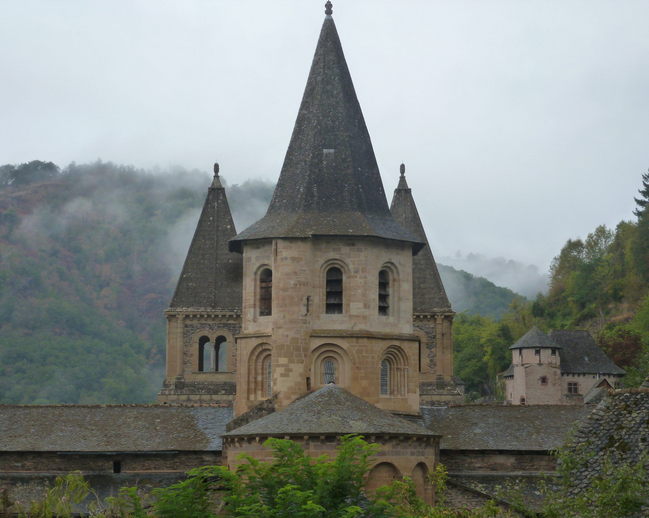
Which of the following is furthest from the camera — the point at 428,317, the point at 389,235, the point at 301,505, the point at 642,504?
Answer: the point at 428,317

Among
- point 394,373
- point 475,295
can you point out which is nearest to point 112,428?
point 394,373

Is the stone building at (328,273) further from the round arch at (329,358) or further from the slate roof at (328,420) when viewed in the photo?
the slate roof at (328,420)

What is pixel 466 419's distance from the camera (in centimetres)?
3812

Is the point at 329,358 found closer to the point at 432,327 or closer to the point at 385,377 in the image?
the point at 385,377

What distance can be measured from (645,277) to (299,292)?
217ft

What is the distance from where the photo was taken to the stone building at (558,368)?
278 feet

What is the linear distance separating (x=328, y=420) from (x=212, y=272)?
81.0ft

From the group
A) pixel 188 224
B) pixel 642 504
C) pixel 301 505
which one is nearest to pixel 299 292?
pixel 301 505

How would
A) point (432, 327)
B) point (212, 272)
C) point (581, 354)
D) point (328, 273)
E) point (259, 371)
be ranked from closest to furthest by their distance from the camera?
1. point (328, 273)
2. point (259, 371)
3. point (432, 327)
4. point (212, 272)
5. point (581, 354)

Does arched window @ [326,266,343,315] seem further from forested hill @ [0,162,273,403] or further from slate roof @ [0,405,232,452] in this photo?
forested hill @ [0,162,273,403]

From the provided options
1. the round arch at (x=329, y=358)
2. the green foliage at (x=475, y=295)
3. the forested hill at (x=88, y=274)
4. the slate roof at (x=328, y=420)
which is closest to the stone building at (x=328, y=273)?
the round arch at (x=329, y=358)

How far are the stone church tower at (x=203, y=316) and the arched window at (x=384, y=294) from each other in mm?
17958

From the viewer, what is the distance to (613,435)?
2578cm

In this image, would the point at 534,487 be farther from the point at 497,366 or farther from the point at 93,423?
the point at 497,366
